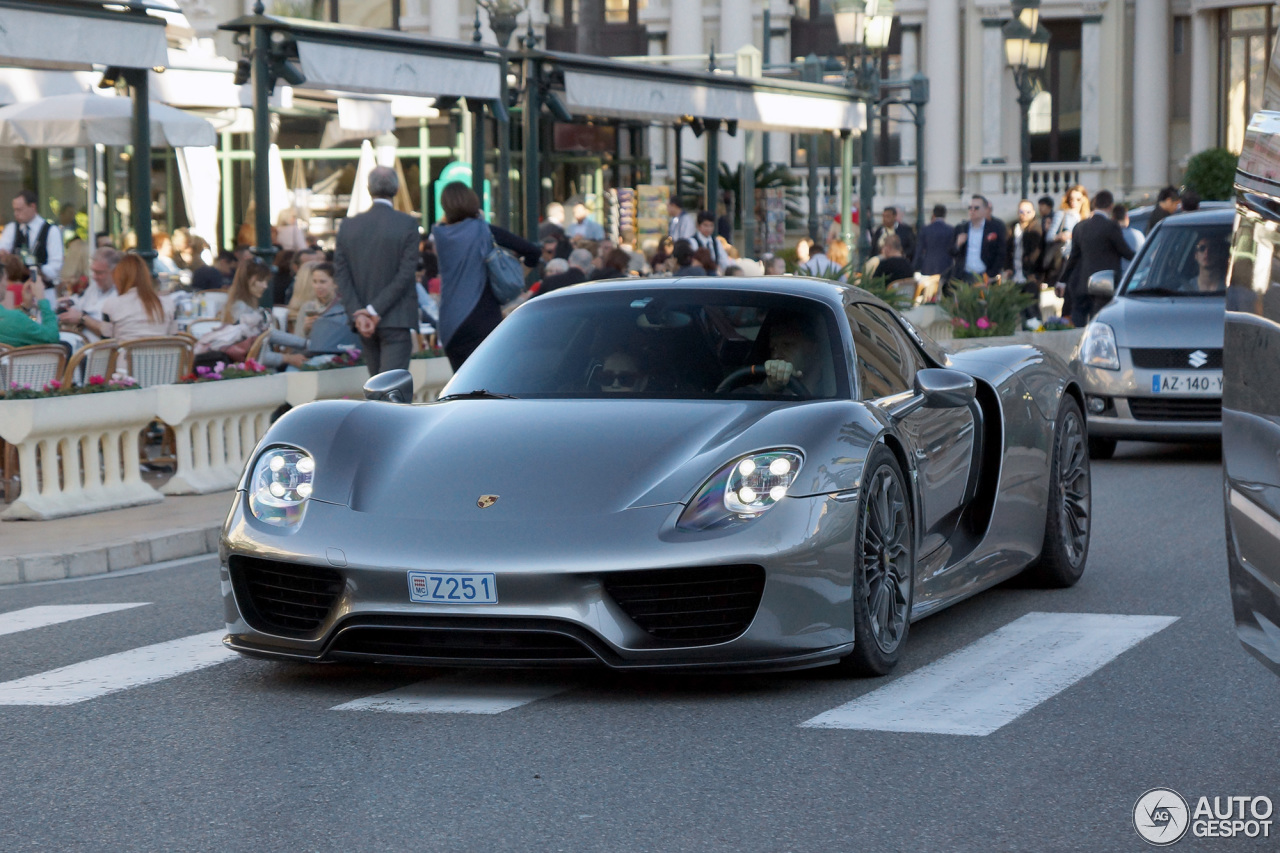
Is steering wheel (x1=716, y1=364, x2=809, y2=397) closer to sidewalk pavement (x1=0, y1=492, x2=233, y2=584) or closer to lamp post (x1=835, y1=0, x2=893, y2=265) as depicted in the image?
sidewalk pavement (x1=0, y1=492, x2=233, y2=584)

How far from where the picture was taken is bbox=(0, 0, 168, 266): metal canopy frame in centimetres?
1369

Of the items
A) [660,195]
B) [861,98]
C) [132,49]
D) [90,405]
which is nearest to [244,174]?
[660,195]

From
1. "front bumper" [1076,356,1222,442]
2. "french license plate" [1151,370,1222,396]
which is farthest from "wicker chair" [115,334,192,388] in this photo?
"french license plate" [1151,370,1222,396]

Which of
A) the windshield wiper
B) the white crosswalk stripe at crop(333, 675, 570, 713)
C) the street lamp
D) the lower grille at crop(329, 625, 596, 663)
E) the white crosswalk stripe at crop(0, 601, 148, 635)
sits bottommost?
the white crosswalk stripe at crop(0, 601, 148, 635)

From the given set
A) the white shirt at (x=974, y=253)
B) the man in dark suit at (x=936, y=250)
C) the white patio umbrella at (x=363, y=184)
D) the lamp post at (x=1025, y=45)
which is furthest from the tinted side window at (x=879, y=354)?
the lamp post at (x=1025, y=45)

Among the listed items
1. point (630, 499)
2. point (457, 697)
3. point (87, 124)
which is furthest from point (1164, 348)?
point (87, 124)

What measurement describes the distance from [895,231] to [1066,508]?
2307 centimetres

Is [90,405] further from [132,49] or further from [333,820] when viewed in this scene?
[333,820]

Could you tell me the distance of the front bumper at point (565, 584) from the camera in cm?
588

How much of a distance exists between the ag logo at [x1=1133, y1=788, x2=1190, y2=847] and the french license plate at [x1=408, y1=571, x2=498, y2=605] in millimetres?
1984

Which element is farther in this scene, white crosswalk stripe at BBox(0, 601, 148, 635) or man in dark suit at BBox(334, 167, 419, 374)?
man in dark suit at BBox(334, 167, 419, 374)

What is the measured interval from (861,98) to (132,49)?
14.0 m

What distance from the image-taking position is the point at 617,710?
6.00m

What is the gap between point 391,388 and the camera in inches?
293
